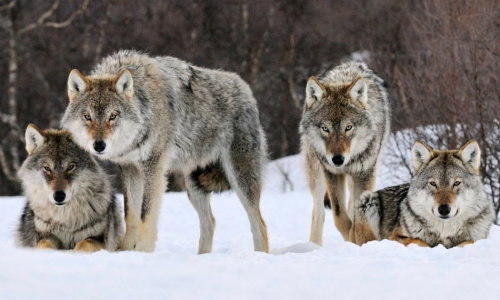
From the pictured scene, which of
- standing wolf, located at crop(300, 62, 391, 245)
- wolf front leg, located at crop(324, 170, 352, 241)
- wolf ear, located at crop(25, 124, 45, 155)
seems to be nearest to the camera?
wolf ear, located at crop(25, 124, 45, 155)

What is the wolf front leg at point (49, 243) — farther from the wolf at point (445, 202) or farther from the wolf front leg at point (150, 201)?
the wolf at point (445, 202)

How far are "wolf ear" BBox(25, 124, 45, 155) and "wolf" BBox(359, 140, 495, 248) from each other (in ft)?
9.95

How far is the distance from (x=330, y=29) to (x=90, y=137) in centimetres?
1794

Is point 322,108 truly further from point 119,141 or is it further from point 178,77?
point 119,141

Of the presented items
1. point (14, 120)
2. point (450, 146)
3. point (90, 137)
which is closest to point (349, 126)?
point (90, 137)

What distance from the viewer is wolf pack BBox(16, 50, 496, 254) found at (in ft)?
18.5

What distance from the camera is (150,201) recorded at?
5.94m

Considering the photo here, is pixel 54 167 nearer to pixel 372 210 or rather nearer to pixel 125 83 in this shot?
pixel 125 83

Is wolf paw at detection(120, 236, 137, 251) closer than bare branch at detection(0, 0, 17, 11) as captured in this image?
Yes

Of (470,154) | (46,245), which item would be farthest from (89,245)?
(470,154)

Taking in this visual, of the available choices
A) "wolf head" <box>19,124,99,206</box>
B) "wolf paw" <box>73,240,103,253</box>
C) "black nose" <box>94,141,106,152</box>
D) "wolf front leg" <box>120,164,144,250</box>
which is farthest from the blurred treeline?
"wolf paw" <box>73,240,103,253</box>

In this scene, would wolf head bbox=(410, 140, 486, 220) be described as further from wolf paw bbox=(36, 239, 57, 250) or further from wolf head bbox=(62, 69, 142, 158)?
wolf paw bbox=(36, 239, 57, 250)

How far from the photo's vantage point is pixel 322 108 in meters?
6.58

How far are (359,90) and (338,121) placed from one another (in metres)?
0.41
